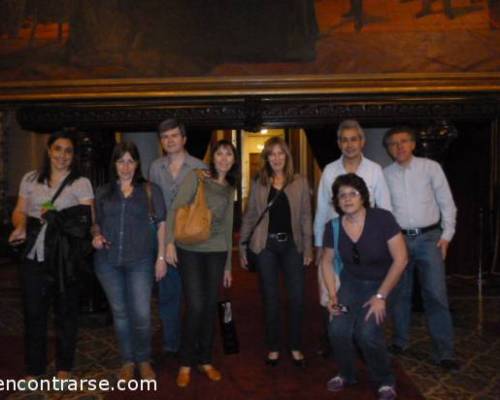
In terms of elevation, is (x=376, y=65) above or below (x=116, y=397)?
above

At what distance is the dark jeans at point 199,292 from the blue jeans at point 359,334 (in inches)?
32.2

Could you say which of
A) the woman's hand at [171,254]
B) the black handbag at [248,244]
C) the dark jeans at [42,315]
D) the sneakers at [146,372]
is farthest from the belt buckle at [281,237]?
the dark jeans at [42,315]

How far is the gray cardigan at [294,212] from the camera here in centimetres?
363

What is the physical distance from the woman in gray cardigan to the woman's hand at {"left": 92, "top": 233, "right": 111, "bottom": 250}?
38.4 inches

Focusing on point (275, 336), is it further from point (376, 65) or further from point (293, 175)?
point (376, 65)

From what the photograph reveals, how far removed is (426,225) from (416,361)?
104 centimetres

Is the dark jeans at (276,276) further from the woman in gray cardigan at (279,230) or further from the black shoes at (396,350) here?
the black shoes at (396,350)

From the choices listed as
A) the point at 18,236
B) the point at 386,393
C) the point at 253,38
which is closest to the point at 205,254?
the point at 18,236

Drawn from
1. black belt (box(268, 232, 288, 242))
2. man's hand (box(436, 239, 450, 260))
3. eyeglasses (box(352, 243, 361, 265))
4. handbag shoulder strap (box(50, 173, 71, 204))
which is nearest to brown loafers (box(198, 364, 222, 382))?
black belt (box(268, 232, 288, 242))

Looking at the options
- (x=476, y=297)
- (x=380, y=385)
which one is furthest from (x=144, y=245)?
(x=476, y=297)

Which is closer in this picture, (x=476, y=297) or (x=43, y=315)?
(x=43, y=315)

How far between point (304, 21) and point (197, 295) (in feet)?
11.0

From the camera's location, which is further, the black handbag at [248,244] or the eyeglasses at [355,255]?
the black handbag at [248,244]

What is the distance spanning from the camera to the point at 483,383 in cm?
341
